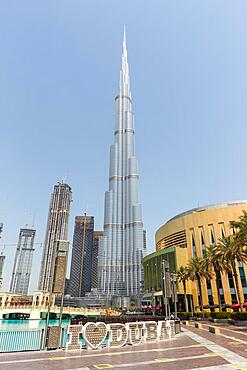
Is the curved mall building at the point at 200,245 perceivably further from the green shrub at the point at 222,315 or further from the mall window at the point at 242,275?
the green shrub at the point at 222,315

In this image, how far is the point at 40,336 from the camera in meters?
15.1

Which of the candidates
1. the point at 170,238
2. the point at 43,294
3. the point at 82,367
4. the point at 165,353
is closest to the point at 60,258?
the point at 82,367

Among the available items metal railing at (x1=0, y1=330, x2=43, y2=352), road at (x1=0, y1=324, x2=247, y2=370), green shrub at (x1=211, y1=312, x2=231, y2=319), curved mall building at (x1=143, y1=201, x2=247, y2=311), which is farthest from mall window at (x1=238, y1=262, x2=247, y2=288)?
metal railing at (x1=0, y1=330, x2=43, y2=352)

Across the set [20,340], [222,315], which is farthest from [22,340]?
[222,315]

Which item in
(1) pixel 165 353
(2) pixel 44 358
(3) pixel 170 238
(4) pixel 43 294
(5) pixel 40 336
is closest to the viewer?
(2) pixel 44 358

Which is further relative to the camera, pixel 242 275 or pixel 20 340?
pixel 242 275

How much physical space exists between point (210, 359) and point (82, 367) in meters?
5.93

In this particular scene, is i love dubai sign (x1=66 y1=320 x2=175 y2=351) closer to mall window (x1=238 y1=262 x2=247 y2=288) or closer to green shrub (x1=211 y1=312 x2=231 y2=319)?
green shrub (x1=211 y1=312 x2=231 y2=319)

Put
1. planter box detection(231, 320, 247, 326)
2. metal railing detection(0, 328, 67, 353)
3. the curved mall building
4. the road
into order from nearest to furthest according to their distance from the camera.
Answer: the road
metal railing detection(0, 328, 67, 353)
planter box detection(231, 320, 247, 326)
the curved mall building

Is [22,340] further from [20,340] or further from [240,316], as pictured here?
[240,316]

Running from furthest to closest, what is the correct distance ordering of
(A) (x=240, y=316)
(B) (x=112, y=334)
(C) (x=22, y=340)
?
1. (A) (x=240, y=316)
2. (B) (x=112, y=334)
3. (C) (x=22, y=340)

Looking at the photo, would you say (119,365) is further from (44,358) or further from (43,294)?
(43,294)

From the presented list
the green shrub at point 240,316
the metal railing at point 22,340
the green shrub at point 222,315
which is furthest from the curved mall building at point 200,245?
the metal railing at point 22,340

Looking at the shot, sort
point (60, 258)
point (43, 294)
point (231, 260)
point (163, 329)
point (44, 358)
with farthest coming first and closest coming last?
point (43, 294)
point (231, 260)
point (163, 329)
point (60, 258)
point (44, 358)
